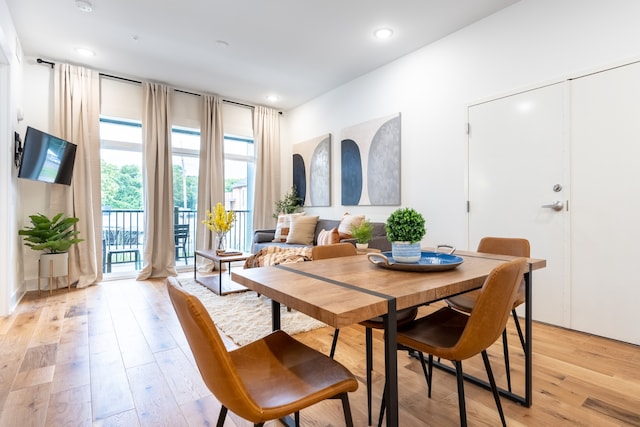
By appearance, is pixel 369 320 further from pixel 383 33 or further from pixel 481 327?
pixel 383 33

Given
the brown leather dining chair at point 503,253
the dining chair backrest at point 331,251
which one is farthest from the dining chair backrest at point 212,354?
the brown leather dining chair at point 503,253

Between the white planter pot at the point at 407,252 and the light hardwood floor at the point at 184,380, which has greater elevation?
the white planter pot at the point at 407,252

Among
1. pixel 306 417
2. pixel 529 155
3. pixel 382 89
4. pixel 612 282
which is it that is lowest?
pixel 306 417

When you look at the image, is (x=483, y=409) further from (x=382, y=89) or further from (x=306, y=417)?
(x=382, y=89)

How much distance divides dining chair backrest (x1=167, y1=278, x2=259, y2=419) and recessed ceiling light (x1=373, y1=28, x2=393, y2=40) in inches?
132

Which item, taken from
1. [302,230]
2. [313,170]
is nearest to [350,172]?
[313,170]

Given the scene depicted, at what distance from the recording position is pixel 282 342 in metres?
1.26

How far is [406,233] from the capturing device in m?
1.45

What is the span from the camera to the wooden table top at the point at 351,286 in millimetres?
888

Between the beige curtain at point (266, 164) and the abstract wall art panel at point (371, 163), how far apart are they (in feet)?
5.07

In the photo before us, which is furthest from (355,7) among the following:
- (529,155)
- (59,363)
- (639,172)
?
(59,363)

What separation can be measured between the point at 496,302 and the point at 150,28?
3.85 m

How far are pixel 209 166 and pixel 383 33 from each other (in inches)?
123

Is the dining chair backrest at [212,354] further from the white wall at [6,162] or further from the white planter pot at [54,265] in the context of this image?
the white planter pot at [54,265]
